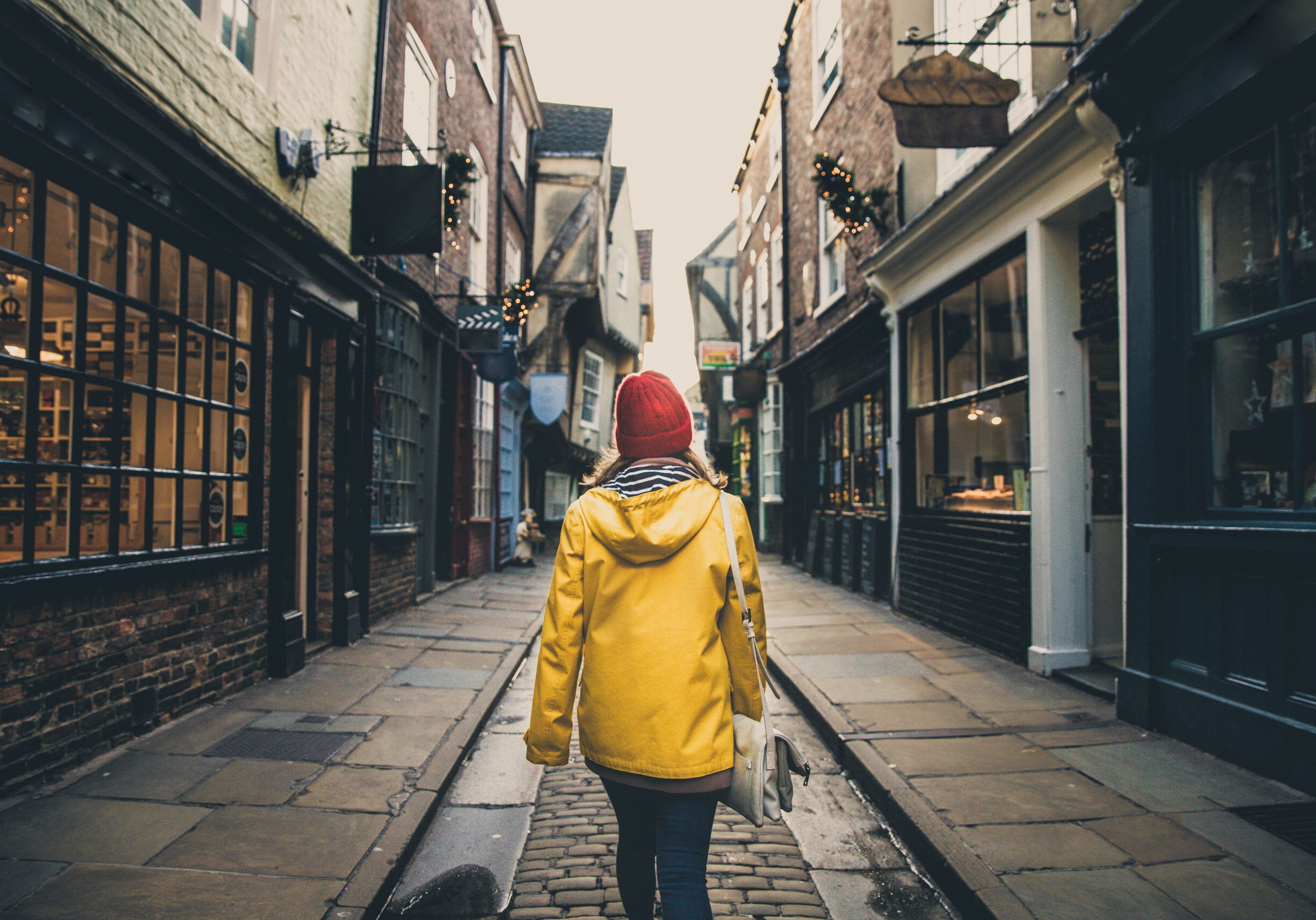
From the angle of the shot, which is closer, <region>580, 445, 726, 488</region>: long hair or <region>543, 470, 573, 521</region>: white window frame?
<region>580, 445, 726, 488</region>: long hair

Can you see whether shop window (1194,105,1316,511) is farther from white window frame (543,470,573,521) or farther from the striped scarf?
white window frame (543,470,573,521)

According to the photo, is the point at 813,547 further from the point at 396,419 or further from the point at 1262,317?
the point at 1262,317

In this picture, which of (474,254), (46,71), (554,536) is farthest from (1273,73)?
(554,536)

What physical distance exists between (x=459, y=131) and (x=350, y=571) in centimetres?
696

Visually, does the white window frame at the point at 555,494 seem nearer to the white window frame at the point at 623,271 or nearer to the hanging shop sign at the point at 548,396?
the hanging shop sign at the point at 548,396

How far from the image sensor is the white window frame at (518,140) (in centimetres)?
1582

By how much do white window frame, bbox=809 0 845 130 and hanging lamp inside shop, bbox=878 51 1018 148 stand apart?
6.08m

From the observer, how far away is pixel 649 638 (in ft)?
6.95

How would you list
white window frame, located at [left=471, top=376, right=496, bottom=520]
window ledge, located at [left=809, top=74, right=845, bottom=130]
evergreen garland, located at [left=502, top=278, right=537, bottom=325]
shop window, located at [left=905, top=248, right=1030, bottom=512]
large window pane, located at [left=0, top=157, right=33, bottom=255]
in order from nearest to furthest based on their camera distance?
large window pane, located at [left=0, top=157, right=33, bottom=255] → shop window, located at [left=905, top=248, right=1030, bottom=512] → window ledge, located at [left=809, top=74, right=845, bottom=130] → evergreen garland, located at [left=502, top=278, right=537, bottom=325] → white window frame, located at [left=471, top=376, right=496, bottom=520]

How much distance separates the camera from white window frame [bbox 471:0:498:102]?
12375 millimetres

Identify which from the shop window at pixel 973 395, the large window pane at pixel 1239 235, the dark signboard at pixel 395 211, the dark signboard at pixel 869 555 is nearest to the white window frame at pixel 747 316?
the dark signboard at pixel 869 555

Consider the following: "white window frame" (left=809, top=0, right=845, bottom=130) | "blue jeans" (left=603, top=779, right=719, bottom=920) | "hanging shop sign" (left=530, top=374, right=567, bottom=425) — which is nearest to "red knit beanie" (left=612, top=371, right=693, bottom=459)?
"blue jeans" (left=603, top=779, right=719, bottom=920)

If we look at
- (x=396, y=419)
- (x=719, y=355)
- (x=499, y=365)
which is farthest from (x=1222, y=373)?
(x=719, y=355)

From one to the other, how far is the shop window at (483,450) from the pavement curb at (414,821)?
7.55 metres
